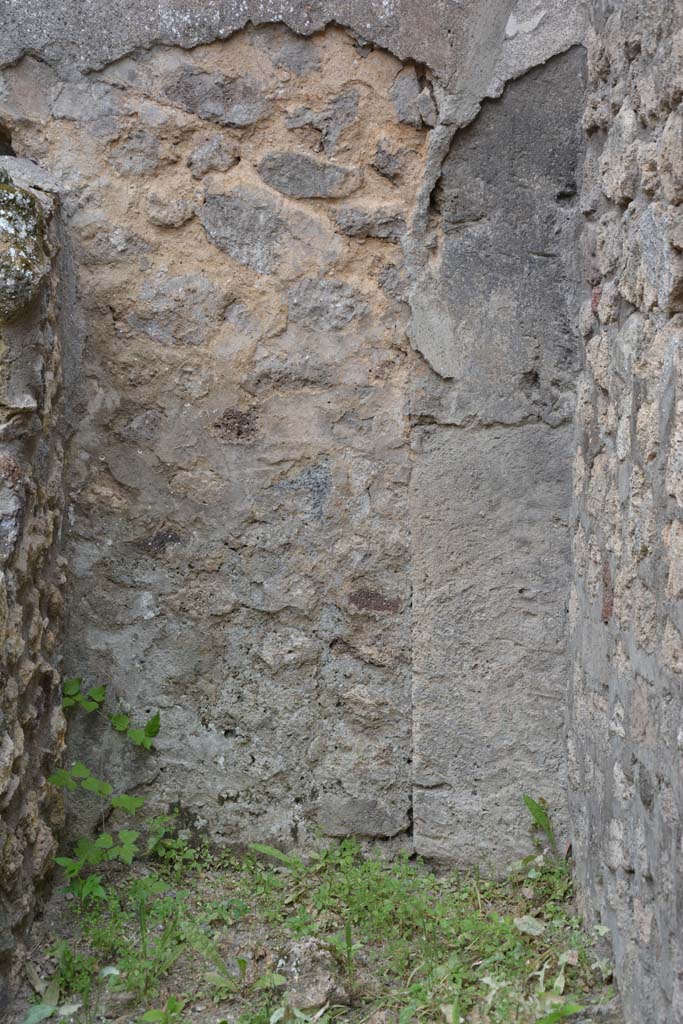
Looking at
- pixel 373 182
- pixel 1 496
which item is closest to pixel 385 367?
pixel 373 182

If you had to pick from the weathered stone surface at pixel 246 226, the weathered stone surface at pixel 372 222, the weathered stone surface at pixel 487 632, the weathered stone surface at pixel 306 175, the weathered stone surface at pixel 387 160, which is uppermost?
the weathered stone surface at pixel 387 160

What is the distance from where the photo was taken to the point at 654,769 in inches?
69.8

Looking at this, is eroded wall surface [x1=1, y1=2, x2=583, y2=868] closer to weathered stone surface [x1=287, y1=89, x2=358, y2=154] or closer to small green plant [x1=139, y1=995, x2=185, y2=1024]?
weathered stone surface [x1=287, y1=89, x2=358, y2=154]

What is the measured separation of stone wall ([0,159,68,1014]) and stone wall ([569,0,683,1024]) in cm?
127

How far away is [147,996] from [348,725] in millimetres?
827

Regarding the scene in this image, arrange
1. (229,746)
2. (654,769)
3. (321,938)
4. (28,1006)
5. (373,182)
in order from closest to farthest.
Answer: (654,769) → (28,1006) → (321,938) → (373,182) → (229,746)

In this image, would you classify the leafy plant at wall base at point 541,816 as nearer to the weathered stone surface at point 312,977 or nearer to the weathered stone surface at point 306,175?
the weathered stone surface at point 312,977

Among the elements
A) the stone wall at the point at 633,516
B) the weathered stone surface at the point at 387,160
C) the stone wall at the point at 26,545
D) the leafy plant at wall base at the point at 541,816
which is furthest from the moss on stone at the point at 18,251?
the leafy plant at wall base at the point at 541,816

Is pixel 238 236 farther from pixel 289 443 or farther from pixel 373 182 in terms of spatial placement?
pixel 289 443

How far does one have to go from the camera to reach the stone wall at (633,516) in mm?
1657

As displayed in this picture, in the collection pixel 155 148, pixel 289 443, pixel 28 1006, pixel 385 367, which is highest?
pixel 155 148

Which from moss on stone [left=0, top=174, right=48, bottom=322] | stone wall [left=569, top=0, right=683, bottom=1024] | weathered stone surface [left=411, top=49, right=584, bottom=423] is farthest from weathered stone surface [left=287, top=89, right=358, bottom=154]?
moss on stone [left=0, top=174, right=48, bottom=322]

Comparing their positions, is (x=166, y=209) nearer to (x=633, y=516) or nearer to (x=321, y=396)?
(x=321, y=396)

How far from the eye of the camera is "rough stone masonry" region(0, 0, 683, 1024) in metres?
2.45
